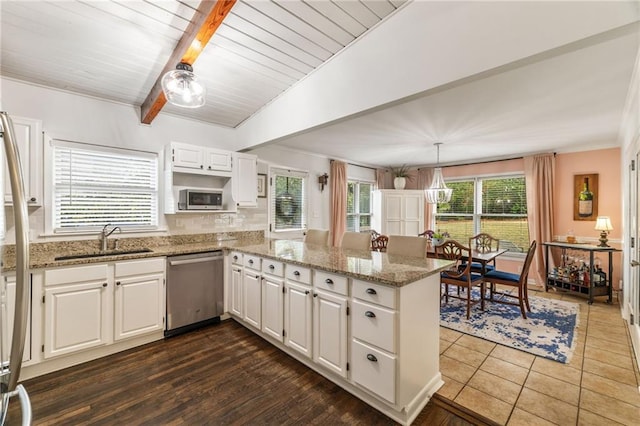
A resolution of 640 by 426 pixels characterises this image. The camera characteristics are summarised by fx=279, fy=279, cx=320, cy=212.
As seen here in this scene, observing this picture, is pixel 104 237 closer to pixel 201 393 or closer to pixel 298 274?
pixel 201 393

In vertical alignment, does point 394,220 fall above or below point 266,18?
below

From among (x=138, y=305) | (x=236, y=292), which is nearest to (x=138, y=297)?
(x=138, y=305)

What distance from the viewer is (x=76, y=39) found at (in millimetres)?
2199

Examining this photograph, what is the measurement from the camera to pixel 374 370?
6.08 feet

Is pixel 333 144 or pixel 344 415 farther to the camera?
pixel 333 144

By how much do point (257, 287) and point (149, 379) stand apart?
3.67 feet

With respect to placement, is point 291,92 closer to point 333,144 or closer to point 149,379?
point 333,144

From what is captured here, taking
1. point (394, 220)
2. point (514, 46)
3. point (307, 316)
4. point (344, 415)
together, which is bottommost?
point (344, 415)

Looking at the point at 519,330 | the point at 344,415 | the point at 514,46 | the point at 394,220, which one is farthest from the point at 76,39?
the point at 394,220

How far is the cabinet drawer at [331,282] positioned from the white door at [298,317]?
0.44 ft

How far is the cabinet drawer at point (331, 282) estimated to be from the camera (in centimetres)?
203

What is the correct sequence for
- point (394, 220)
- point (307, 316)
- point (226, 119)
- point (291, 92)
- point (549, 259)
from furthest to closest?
point (394, 220), point (549, 259), point (226, 119), point (291, 92), point (307, 316)

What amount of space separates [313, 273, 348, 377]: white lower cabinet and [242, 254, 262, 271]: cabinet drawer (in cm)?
87

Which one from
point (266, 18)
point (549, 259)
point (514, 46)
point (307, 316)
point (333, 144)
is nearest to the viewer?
point (514, 46)
